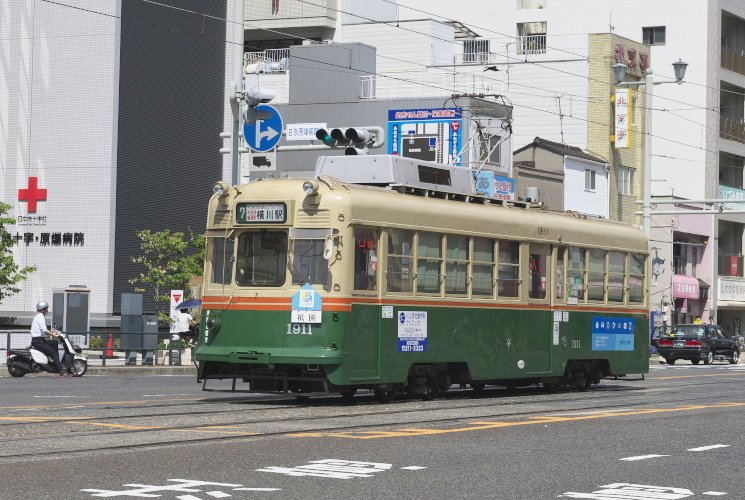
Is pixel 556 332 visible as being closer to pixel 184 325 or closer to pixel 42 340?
pixel 42 340

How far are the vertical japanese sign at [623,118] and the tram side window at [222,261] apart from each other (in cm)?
3923

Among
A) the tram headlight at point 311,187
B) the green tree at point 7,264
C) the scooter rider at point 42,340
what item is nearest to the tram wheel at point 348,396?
the tram headlight at point 311,187

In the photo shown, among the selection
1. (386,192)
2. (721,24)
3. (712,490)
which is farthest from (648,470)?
(721,24)

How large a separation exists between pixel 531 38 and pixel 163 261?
96.5 ft

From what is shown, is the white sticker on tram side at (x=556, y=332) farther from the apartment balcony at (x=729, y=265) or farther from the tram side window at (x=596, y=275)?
the apartment balcony at (x=729, y=265)

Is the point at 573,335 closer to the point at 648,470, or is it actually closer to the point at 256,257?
the point at 256,257

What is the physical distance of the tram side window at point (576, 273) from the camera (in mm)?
20609

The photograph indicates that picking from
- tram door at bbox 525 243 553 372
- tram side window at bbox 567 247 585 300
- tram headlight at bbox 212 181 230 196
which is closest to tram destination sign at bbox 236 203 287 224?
tram headlight at bbox 212 181 230 196

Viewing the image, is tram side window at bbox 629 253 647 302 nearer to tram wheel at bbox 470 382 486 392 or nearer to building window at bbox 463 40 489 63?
tram wheel at bbox 470 382 486 392

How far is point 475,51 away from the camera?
62.3m

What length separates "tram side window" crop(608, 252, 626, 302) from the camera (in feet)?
71.4

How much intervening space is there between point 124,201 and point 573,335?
76.5 ft

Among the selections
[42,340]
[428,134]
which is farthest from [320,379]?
[428,134]

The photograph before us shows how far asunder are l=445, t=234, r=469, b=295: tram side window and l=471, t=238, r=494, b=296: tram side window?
0.74 feet
